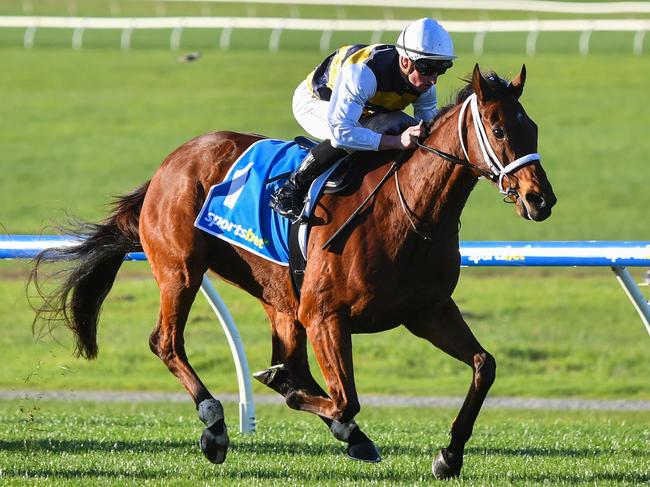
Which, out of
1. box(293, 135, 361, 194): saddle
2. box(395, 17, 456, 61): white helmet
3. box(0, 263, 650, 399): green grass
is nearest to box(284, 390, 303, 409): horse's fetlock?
box(293, 135, 361, 194): saddle

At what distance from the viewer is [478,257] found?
7.09 m

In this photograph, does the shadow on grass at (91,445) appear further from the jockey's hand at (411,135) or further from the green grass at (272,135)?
the jockey's hand at (411,135)

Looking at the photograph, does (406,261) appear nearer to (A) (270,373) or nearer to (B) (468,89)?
(B) (468,89)

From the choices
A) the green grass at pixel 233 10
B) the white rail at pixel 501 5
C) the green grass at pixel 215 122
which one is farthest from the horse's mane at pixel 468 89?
the white rail at pixel 501 5

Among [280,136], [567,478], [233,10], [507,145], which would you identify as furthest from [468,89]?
[233,10]

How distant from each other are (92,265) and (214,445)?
1583 mm

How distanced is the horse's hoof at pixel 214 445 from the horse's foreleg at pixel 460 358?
3.01 feet

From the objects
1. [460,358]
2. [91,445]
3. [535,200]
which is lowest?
[91,445]

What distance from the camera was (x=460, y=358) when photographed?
18.3 ft

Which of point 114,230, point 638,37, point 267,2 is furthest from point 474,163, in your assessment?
point 267,2

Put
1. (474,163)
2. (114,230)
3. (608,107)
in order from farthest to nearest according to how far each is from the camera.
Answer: (608,107), (114,230), (474,163)

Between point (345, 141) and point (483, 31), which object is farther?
point (483, 31)

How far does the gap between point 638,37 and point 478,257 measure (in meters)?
29.4

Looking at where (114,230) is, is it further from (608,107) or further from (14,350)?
(608,107)
